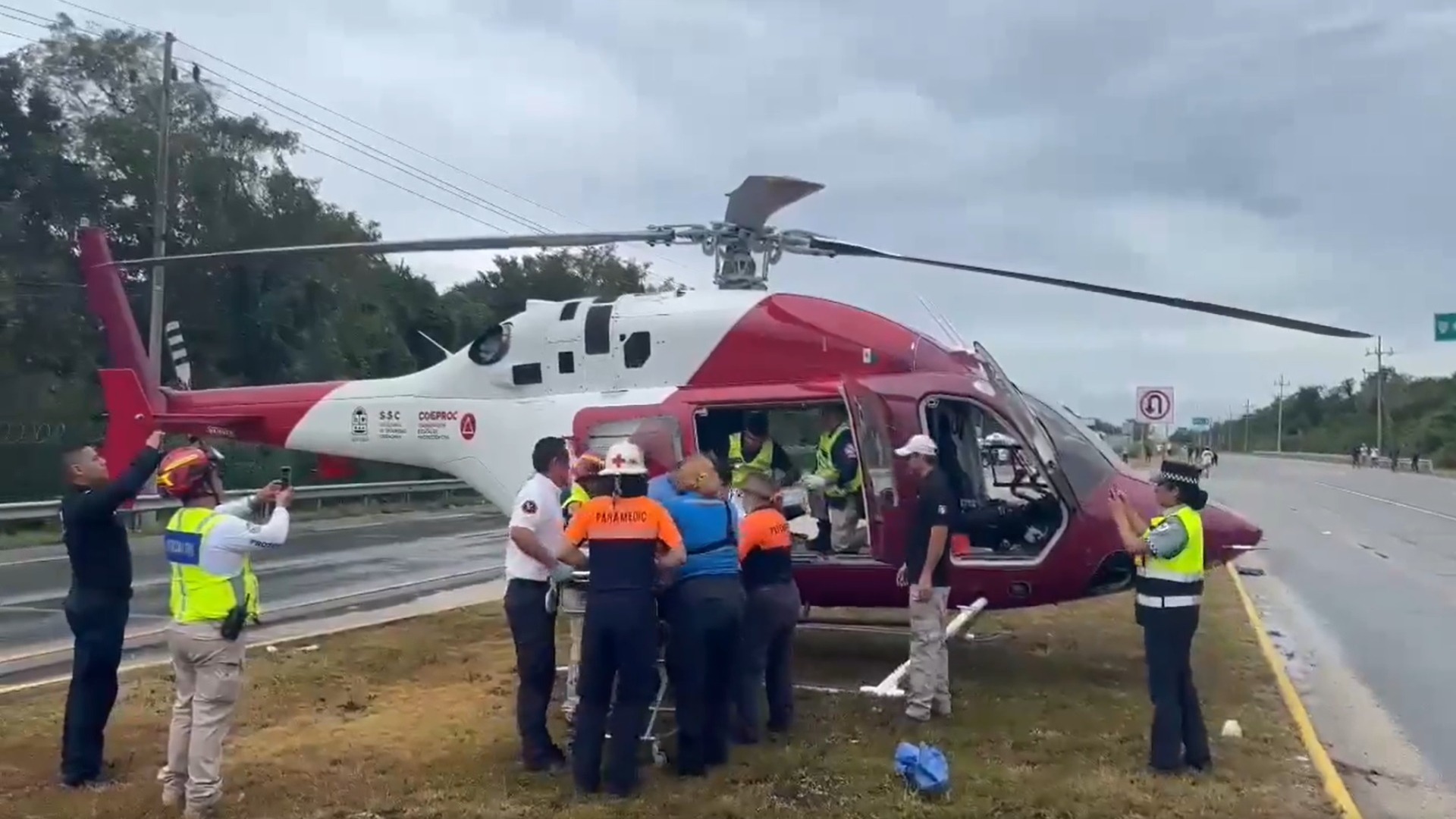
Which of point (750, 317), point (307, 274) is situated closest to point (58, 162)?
point (307, 274)

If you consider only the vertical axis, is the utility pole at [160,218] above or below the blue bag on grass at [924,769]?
above

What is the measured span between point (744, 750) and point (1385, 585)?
1320 cm

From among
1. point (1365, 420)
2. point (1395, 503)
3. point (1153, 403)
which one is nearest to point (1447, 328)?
point (1395, 503)

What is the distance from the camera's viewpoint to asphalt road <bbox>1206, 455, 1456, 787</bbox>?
9.71m

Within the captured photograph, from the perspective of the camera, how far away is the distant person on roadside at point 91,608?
671 cm

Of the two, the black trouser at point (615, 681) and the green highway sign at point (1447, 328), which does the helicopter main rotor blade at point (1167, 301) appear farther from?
the green highway sign at point (1447, 328)

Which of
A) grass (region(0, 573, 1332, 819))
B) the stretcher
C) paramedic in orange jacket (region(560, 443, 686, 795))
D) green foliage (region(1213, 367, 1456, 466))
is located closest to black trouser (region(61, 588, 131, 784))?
grass (region(0, 573, 1332, 819))

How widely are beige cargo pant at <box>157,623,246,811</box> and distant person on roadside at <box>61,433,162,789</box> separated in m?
0.84

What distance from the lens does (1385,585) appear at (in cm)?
1712

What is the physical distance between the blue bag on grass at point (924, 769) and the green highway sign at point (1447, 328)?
3188cm

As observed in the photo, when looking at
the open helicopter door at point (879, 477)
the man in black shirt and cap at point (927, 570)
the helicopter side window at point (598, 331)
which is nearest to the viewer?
the man in black shirt and cap at point (927, 570)

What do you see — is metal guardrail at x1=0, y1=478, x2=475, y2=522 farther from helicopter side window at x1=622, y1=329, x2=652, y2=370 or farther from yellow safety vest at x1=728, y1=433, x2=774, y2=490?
yellow safety vest at x1=728, y1=433, x2=774, y2=490

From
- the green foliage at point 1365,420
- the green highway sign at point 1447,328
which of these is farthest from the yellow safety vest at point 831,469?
the green foliage at point 1365,420

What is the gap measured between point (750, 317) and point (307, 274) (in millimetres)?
25291
